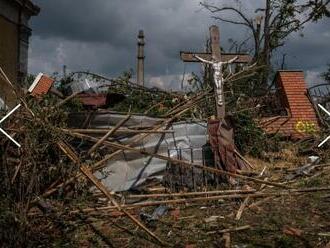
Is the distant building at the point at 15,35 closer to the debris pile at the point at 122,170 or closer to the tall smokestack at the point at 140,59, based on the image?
the tall smokestack at the point at 140,59

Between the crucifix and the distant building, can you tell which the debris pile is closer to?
the crucifix

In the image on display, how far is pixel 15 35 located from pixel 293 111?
33.2 ft

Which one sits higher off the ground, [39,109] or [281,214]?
[39,109]

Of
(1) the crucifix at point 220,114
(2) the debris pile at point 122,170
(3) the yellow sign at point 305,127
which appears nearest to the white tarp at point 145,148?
(2) the debris pile at point 122,170

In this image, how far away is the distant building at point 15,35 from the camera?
19141 millimetres

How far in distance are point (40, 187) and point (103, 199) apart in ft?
4.45

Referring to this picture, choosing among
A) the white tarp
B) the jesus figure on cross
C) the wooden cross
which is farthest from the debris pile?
the wooden cross

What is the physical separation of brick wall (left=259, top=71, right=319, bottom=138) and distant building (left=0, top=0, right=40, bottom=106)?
811 centimetres

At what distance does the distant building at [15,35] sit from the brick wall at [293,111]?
26.6 feet

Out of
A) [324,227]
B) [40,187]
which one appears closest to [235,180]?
[324,227]

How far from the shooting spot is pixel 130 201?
891cm

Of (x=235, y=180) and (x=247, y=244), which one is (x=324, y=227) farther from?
(x=235, y=180)

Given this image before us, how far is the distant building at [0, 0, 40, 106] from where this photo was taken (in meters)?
19.1

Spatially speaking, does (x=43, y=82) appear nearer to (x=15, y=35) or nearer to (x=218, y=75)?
(x=218, y=75)
